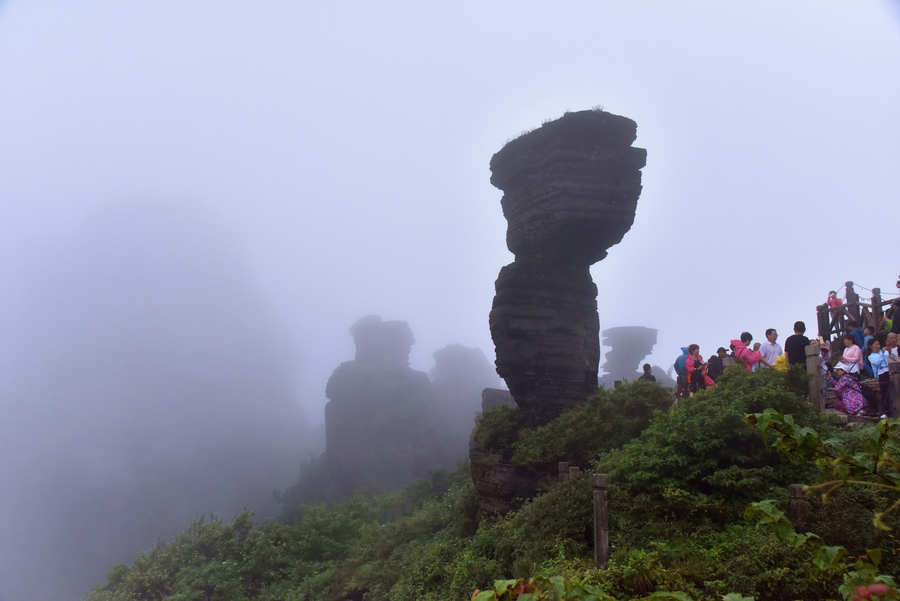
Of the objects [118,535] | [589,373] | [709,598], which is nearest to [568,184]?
[589,373]

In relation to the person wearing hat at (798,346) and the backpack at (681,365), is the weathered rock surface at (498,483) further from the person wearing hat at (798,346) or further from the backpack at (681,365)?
the person wearing hat at (798,346)

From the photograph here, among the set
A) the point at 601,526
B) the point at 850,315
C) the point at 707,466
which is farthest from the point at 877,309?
the point at 601,526

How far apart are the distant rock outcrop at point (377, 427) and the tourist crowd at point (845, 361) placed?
152 feet

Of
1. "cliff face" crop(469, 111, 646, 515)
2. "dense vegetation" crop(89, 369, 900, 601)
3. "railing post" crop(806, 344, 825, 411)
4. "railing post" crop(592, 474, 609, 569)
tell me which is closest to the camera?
A: "dense vegetation" crop(89, 369, 900, 601)

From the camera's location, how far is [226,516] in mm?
75062

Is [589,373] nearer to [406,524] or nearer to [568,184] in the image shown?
[568,184]

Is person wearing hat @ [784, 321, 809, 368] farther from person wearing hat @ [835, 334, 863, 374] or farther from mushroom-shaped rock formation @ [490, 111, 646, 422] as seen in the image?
mushroom-shaped rock formation @ [490, 111, 646, 422]

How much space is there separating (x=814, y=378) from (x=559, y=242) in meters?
8.40

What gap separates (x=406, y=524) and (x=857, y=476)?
765 inches

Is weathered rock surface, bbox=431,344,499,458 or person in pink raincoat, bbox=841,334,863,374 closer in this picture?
person in pink raincoat, bbox=841,334,863,374

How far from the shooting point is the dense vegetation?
1.81 meters

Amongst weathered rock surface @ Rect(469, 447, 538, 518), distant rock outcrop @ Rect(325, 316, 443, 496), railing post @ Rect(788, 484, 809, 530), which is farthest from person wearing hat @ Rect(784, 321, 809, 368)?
distant rock outcrop @ Rect(325, 316, 443, 496)

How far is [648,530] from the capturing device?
8039mm

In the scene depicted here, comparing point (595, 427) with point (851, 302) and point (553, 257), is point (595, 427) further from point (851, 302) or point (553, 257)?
point (851, 302)
